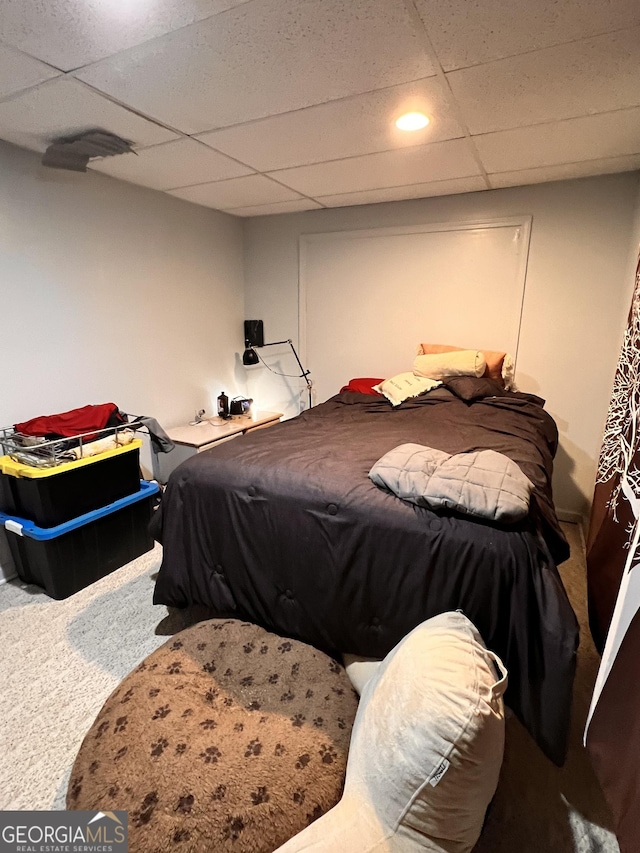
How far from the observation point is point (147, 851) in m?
0.94

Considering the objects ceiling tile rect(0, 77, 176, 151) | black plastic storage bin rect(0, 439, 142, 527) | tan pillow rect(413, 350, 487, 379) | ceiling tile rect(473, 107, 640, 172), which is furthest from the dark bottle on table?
ceiling tile rect(473, 107, 640, 172)

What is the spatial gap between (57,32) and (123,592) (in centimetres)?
225

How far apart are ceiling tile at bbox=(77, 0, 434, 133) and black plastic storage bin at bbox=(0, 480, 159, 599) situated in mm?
1884

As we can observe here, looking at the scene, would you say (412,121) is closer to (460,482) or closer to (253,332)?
(460,482)

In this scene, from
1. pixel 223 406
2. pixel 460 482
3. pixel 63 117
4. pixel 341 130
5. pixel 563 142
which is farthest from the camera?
pixel 223 406

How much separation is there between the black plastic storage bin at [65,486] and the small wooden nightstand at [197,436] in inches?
22.7

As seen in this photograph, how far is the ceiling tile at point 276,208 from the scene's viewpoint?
3.30m

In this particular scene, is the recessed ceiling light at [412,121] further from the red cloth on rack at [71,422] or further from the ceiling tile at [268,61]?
the red cloth on rack at [71,422]

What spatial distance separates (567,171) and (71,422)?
3.18 meters

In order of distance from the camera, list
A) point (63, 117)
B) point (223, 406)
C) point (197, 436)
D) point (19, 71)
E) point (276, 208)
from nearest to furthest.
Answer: point (19, 71), point (63, 117), point (197, 436), point (276, 208), point (223, 406)

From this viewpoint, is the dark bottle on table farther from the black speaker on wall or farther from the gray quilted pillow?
the gray quilted pillow

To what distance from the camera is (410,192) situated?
9.77 ft

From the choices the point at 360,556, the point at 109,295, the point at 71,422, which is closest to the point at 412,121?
the point at 360,556

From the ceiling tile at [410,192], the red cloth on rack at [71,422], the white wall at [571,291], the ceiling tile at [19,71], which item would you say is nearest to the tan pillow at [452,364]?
the white wall at [571,291]
